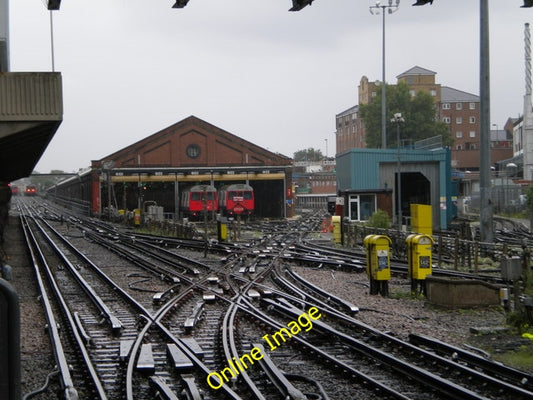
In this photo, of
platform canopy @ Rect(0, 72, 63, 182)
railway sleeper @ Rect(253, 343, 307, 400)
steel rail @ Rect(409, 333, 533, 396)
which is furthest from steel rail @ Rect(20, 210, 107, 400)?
steel rail @ Rect(409, 333, 533, 396)

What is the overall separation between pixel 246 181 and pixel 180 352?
162 feet

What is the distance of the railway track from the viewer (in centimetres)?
720

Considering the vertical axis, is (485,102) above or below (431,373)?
above

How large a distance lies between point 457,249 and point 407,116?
2574 inches

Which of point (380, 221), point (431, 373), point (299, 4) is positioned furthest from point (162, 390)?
point (380, 221)

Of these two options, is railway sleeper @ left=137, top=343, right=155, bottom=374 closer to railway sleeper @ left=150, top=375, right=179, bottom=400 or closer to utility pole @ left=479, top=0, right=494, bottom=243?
railway sleeper @ left=150, top=375, right=179, bottom=400

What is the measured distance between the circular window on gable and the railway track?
149 feet

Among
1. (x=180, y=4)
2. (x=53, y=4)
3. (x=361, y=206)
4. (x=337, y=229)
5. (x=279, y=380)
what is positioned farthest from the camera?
(x=361, y=206)

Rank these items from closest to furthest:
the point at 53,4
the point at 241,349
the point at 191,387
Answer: the point at 191,387 < the point at 53,4 < the point at 241,349

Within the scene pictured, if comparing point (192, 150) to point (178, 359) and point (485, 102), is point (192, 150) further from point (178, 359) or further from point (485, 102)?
point (178, 359)

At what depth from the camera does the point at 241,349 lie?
30.3 ft

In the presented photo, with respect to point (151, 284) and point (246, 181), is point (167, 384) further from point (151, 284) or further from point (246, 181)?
point (246, 181)

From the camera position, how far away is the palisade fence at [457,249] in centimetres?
1864

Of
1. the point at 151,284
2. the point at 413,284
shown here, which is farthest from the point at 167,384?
the point at 151,284
